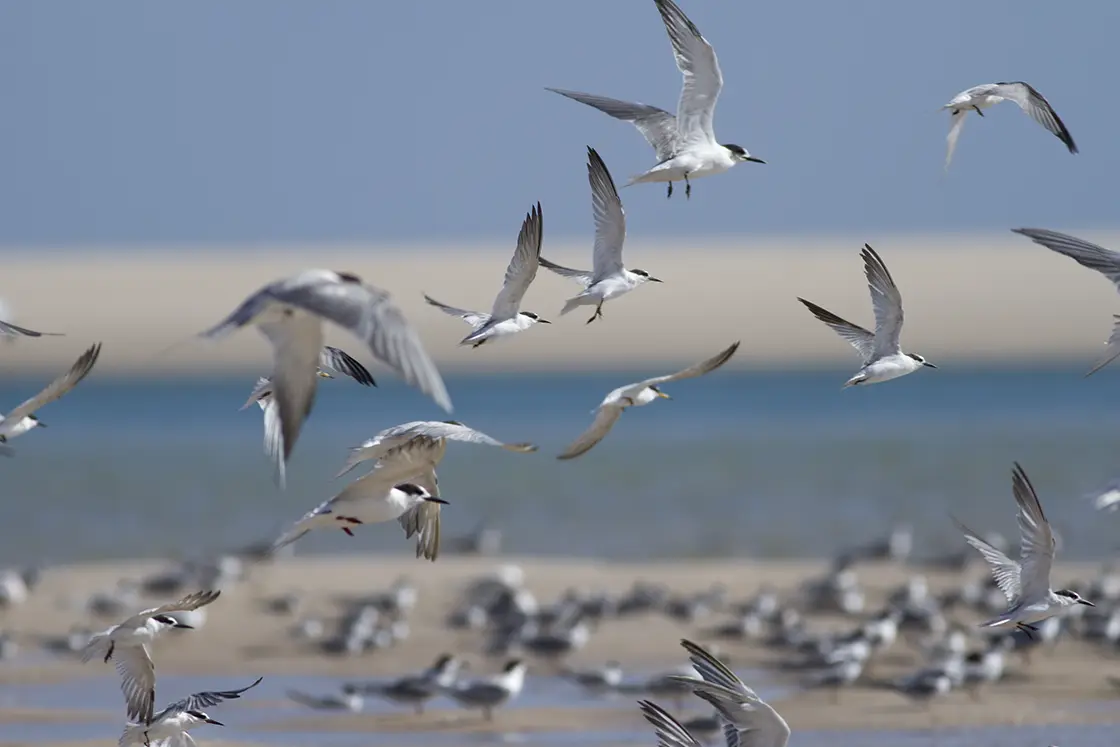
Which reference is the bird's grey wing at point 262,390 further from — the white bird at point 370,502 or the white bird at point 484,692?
the white bird at point 484,692

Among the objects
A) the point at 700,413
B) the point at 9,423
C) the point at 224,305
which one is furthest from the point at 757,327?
the point at 9,423

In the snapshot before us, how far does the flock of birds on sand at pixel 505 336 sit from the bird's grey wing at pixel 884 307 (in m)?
0.01

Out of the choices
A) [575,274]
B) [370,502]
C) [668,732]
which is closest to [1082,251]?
[575,274]

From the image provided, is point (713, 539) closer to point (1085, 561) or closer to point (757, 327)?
point (1085, 561)

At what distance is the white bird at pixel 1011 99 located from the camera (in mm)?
10758

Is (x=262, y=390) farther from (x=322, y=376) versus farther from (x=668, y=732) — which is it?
(x=668, y=732)

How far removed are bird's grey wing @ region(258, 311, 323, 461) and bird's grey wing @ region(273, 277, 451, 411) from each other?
230 mm

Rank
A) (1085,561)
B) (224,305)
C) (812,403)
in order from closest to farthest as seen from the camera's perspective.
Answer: (1085,561)
(812,403)
(224,305)

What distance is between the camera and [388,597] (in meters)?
17.9

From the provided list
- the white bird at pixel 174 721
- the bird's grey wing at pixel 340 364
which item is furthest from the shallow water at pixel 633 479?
the white bird at pixel 174 721

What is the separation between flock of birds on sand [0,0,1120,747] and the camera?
853cm

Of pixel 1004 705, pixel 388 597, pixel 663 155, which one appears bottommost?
pixel 388 597

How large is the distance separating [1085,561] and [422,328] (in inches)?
2886

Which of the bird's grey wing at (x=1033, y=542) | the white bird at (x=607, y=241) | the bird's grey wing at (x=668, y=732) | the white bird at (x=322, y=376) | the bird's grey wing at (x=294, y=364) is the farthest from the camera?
the white bird at (x=607, y=241)
